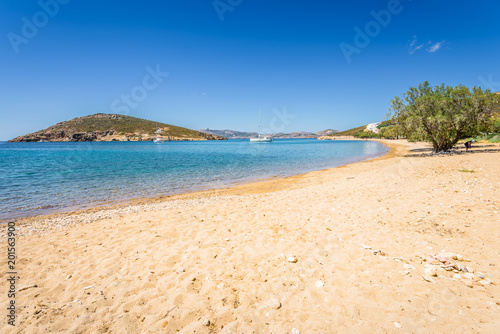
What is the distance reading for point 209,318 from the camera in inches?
146

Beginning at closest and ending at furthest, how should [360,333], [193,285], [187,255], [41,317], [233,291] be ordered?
1. [360,333]
2. [41,317]
3. [233,291]
4. [193,285]
5. [187,255]

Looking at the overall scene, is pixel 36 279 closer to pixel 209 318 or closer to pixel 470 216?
pixel 209 318

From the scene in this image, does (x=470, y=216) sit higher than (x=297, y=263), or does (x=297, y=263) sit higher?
(x=470, y=216)

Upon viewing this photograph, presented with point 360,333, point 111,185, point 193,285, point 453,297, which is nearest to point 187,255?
point 193,285

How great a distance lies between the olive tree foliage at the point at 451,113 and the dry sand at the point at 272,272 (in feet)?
71.2

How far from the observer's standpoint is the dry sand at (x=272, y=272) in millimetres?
3547

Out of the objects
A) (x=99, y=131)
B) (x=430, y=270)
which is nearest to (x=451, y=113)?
(x=430, y=270)

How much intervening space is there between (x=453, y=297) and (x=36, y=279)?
29.3 feet

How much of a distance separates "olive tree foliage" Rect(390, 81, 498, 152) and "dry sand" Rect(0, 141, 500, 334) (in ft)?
71.2

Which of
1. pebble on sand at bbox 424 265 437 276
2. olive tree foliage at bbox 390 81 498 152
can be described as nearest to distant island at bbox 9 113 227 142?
olive tree foliage at bbox 390 81 498 152

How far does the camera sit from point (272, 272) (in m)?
4.90

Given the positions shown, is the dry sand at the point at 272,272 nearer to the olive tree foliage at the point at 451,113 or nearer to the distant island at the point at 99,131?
the olive tree foliage at the point at 451,113

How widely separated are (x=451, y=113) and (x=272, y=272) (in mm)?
32545

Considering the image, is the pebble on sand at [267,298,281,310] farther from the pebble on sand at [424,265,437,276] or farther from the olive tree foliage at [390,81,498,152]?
the olive tree foliage at [390,81,498,152]
